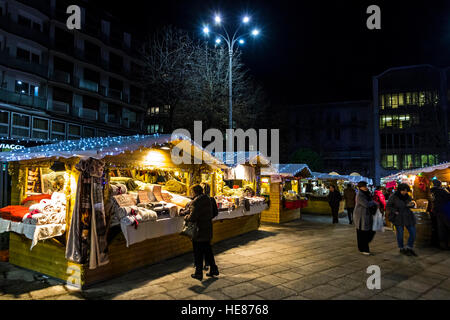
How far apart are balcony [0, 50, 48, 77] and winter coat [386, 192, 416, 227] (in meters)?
25.1

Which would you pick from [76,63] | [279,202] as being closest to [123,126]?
[76,63]

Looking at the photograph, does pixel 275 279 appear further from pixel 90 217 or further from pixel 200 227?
pixel 90 217

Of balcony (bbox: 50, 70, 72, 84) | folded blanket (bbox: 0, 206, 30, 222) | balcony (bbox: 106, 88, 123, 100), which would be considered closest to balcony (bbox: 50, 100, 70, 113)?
balcony (bbox: 50, 70, 72, 84)

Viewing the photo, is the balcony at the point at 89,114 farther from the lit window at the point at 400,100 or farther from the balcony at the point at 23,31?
the lit window at the point at 400,100

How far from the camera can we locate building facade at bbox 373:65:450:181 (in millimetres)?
35094

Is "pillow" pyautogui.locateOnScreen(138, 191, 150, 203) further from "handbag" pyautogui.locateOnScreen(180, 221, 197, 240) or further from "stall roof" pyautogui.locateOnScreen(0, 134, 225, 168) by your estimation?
"handbag" pyautogui.locateOnScreen(180, 221, 197, 240)

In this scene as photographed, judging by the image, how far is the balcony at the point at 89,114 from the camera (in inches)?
1071

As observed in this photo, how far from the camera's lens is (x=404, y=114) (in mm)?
37188

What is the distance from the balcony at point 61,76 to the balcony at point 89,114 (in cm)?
285

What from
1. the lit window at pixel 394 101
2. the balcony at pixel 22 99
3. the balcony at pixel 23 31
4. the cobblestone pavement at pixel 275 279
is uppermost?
the balcony at pixel 23 31

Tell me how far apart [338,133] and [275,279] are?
38.7m

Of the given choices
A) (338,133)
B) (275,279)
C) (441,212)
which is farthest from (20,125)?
(338,133)

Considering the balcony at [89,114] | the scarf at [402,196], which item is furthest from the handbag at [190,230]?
the balcony at [89,114]

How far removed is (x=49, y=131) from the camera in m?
23.8
